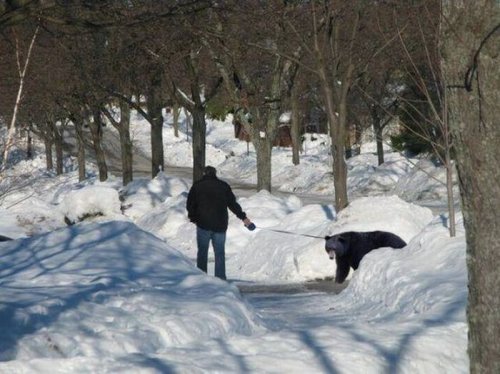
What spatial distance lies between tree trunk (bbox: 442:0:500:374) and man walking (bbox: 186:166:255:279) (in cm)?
953

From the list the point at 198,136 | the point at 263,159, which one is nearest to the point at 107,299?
the point at 198,136

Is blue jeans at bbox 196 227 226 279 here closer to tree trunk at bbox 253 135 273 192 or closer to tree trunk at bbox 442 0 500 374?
tree trunk at bbox 442 0 500 374

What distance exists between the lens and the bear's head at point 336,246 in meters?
15.1

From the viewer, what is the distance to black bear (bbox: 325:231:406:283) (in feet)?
49.6

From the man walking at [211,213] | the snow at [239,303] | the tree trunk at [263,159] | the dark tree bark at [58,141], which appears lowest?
the snow at [239,303]

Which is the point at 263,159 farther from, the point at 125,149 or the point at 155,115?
the point at 125,149

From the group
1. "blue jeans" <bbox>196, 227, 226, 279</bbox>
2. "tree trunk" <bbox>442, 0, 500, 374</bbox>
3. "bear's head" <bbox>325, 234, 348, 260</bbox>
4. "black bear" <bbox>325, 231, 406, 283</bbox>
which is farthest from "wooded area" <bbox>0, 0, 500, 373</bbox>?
"blue jeans" <bbox>196, 227, 226, 279</bbox>

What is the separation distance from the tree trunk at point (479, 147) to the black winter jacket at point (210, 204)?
9525 mm

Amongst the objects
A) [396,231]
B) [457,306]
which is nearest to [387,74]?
[396,231]

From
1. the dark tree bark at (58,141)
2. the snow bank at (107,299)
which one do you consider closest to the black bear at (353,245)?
the snow bank at (107,299)

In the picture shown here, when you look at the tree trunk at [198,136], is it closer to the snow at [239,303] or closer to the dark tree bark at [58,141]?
the snow at [239,303]

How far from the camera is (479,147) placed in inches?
195

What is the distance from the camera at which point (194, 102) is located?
29.7 m

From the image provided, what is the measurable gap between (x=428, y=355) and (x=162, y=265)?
5.68 m
